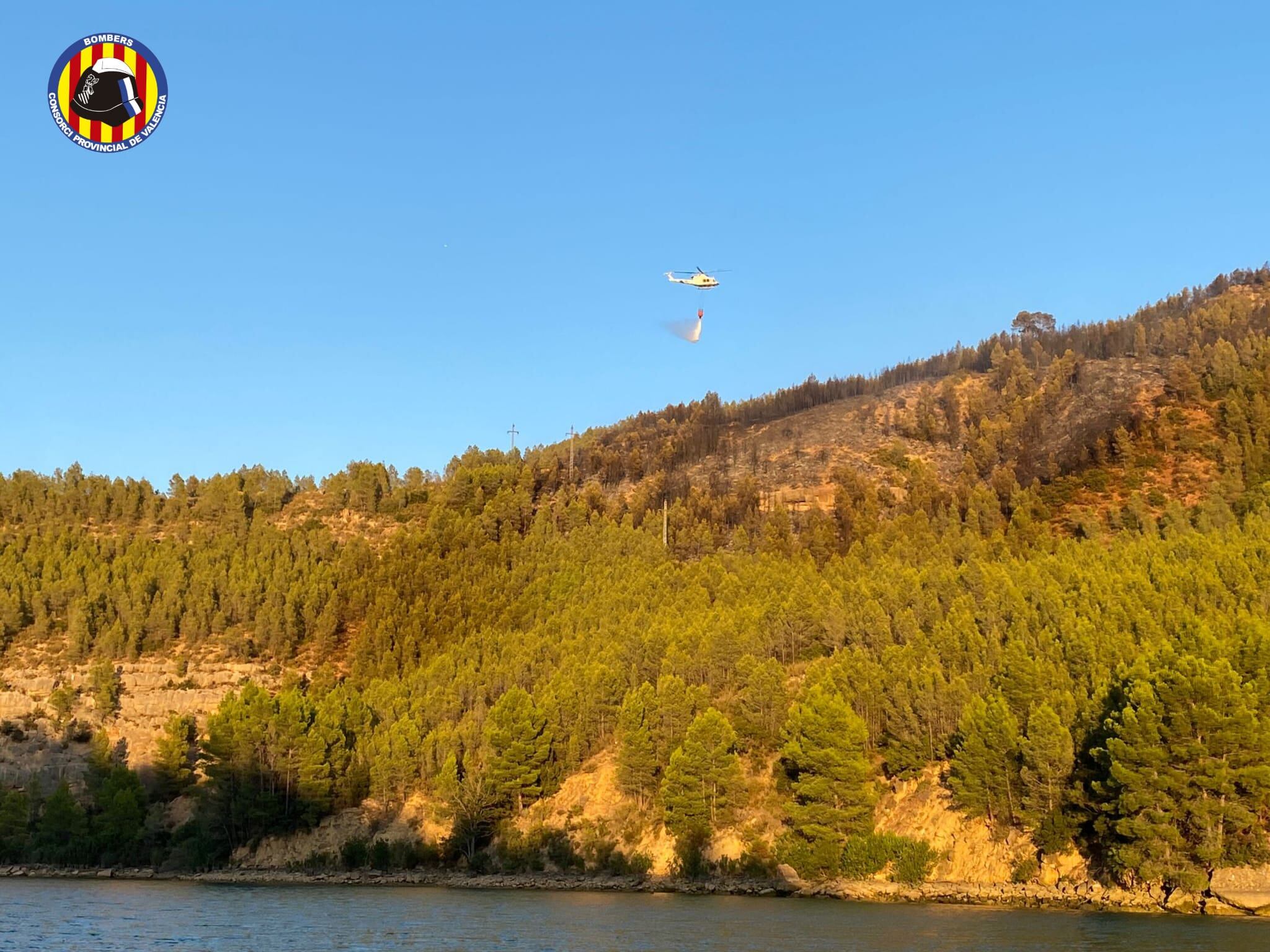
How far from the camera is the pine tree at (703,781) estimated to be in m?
82.9

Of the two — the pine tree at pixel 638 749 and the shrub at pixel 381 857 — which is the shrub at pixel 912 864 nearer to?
the pine tree at pixel 638 749

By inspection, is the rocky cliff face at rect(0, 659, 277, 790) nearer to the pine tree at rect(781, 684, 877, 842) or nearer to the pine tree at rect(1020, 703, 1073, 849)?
the pine tree at rect(781, 684, 877, 842)

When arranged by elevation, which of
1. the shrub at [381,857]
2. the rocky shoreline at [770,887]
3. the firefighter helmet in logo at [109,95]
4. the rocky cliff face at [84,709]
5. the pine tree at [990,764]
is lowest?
the rocky shoreline at [770,887]

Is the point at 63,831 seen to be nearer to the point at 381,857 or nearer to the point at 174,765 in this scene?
the point at 174,765

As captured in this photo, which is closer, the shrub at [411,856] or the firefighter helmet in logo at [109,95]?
the firefighter helmet in logo at [109,95]

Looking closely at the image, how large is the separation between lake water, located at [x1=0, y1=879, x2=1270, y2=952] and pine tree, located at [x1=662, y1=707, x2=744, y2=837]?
649cm

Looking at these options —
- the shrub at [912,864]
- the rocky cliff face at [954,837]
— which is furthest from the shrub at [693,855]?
the shrub at [912,864]

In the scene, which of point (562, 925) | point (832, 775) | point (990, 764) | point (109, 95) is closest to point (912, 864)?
point (832, 775)

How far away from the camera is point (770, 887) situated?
79688mm

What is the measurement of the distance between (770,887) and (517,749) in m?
23.2

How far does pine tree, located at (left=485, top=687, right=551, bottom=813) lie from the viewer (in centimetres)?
9281

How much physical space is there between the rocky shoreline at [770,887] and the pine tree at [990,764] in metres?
4.66

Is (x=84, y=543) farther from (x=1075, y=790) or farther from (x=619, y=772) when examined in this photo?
(x=1075, y=790)

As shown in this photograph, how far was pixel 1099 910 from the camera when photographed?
6519cm
